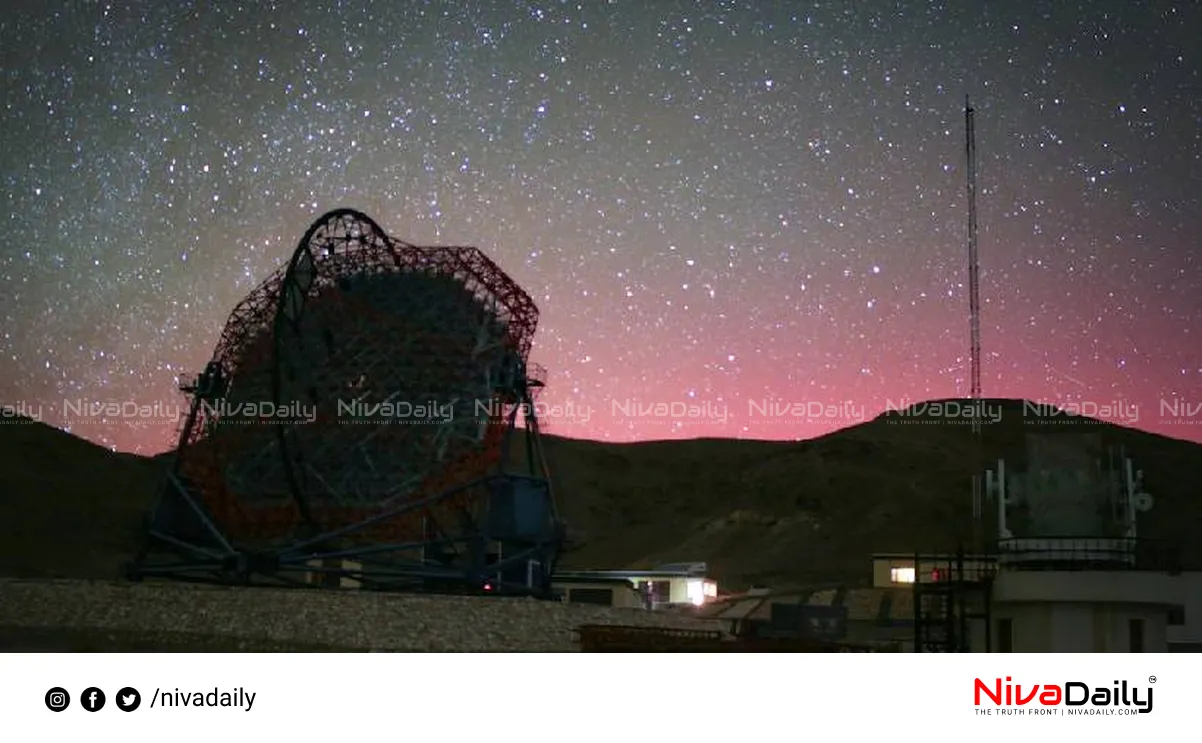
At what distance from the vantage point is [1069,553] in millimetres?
28828

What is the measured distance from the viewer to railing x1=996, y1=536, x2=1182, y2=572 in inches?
1130

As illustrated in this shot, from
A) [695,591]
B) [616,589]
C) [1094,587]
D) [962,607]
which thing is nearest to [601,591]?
[616,589]

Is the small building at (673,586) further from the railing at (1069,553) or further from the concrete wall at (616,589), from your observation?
the railing at (1069,553)

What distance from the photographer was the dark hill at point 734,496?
9106 cm

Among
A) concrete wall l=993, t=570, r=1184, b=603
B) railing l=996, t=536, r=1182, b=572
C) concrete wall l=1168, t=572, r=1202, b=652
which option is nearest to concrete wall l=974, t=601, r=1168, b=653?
concrete wall l=993, t=570, r=1184, b=603

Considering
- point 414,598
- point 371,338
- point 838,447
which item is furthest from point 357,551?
point 838,447

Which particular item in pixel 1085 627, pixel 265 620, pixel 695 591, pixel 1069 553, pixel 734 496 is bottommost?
pixel 265 620

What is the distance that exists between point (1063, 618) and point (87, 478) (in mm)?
88058
